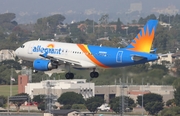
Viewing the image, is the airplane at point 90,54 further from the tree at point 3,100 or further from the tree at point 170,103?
the tree at point 3,100

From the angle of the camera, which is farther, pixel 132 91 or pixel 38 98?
pixel 132 91

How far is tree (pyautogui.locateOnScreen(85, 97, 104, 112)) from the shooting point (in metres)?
158

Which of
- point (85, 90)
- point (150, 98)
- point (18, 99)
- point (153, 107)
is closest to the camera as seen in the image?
point (153, 107)

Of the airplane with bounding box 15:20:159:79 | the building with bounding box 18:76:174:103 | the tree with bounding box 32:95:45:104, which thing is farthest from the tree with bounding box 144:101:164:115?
the airplane with bounding box 15:20:159:79

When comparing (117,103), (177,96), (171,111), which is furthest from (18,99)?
(171,111)

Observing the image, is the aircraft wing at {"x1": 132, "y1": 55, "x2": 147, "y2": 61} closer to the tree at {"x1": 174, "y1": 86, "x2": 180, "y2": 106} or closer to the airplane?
the airplane

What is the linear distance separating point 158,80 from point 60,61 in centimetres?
4610

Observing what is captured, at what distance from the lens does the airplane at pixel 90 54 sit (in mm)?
83875

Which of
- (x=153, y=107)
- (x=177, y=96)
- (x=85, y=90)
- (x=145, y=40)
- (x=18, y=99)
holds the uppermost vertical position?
(x=85, y=90)

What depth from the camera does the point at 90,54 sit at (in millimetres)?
85125

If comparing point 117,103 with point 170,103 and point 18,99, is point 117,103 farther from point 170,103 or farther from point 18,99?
point 18,99

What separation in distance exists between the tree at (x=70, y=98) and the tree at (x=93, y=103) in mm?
2537

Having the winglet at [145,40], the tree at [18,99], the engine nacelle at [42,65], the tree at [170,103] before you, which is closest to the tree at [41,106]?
the tree at [18,99]

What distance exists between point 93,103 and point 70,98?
5.09 m
